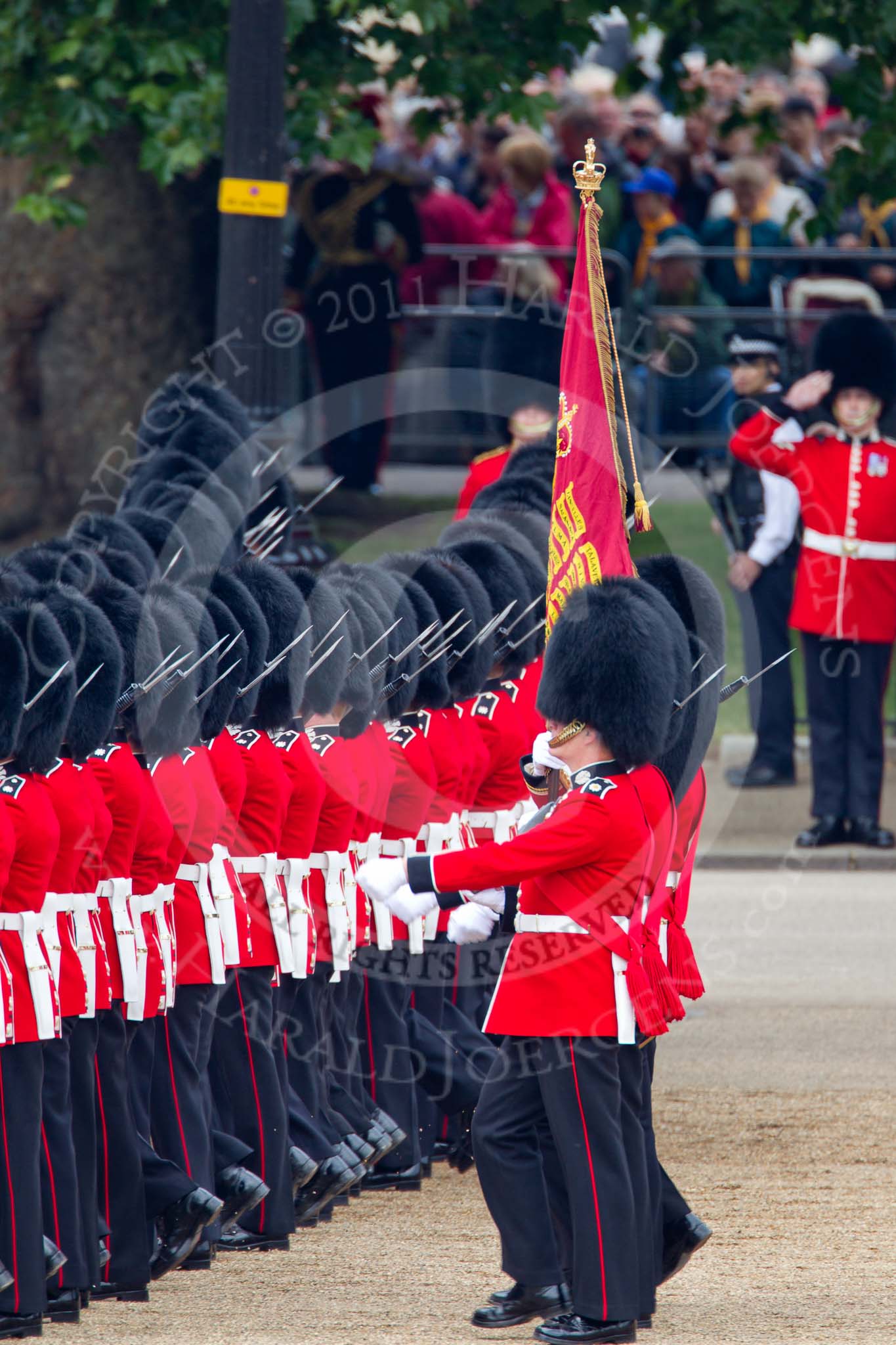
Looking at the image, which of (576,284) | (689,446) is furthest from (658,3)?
(576,284)

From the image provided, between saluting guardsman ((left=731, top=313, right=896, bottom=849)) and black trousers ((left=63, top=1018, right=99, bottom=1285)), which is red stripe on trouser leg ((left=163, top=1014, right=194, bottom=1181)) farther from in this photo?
saluting guardsman ((left=731, top=313, right=896, bottom=849))

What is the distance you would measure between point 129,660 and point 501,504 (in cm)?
274

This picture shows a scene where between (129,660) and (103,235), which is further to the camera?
(103,235)

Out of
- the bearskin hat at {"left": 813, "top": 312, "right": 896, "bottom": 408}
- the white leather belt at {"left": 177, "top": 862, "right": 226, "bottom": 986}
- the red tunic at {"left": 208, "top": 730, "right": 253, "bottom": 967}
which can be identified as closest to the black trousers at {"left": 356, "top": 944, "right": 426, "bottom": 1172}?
the red tunic at {"left": 208, "top": 730, "right": 253, "bottom": 967}

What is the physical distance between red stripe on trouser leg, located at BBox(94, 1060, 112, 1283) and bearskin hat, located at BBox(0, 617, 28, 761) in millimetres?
733

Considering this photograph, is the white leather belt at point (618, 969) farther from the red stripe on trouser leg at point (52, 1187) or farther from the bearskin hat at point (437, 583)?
the bearskin hat at point (437, 583)

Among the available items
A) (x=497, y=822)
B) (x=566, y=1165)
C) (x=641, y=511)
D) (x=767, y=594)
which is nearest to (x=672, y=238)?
(x=767, y=594)

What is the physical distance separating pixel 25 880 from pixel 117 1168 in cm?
73

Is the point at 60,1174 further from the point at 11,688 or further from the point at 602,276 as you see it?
the point at 602,276

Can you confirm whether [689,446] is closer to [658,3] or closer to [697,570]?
[658,3]

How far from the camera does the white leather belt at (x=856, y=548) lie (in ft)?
32.1

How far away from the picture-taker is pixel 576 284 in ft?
20.1

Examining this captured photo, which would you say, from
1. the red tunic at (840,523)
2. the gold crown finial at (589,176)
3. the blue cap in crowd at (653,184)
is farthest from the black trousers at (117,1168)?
the blue cap in crowd at (653,184)

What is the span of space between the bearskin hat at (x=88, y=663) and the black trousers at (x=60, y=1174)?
661mm
